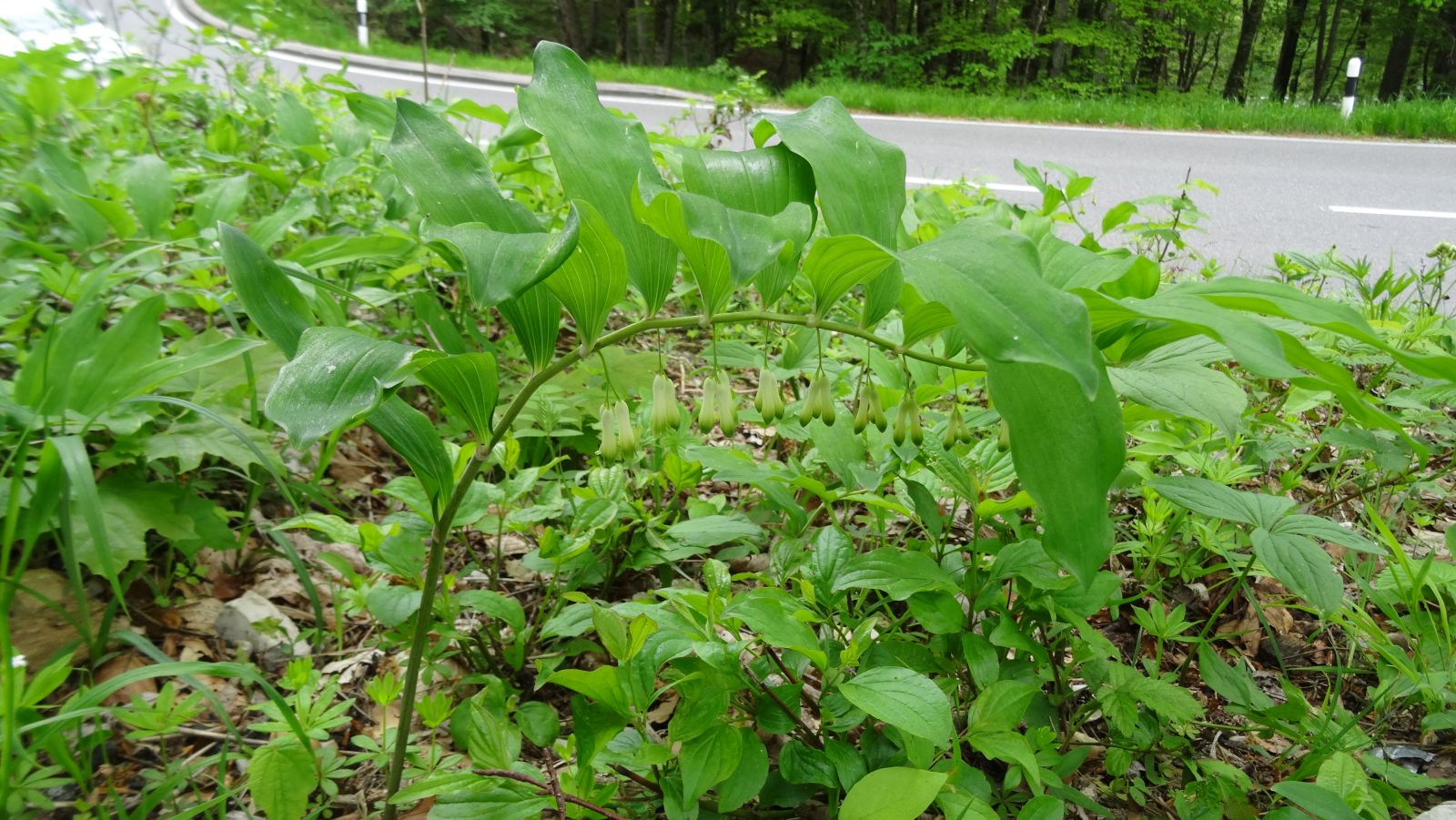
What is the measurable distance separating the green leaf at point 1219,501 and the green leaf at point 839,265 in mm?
692

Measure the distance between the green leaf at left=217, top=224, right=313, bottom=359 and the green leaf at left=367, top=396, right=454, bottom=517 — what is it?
5.7 inches

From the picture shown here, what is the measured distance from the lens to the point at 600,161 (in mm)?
1136

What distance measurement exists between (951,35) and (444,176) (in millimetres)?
17988

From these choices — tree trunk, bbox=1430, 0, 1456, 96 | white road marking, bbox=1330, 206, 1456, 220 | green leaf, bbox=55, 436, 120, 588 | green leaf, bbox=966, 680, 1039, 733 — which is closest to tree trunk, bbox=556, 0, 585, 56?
white road marking, bbox=1330, 206, 1456, 220

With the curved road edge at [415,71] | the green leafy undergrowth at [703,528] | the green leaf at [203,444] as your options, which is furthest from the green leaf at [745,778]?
the curved road edge at [415,71]

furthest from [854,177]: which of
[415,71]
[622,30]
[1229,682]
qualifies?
[622,30]

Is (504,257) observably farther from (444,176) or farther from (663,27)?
(663,27)

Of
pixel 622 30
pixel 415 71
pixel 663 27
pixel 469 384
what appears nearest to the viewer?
pixel 469 384

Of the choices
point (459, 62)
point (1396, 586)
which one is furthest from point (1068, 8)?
point (1396, 586)

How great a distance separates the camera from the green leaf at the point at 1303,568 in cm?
130

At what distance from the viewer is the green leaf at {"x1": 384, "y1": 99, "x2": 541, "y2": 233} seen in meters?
1.12

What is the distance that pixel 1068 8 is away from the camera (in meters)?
17.6

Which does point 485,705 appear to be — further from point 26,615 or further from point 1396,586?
point 1396,586

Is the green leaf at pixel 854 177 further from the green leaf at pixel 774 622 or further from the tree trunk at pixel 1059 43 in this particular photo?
the tree trunk at pixel 1059 43
